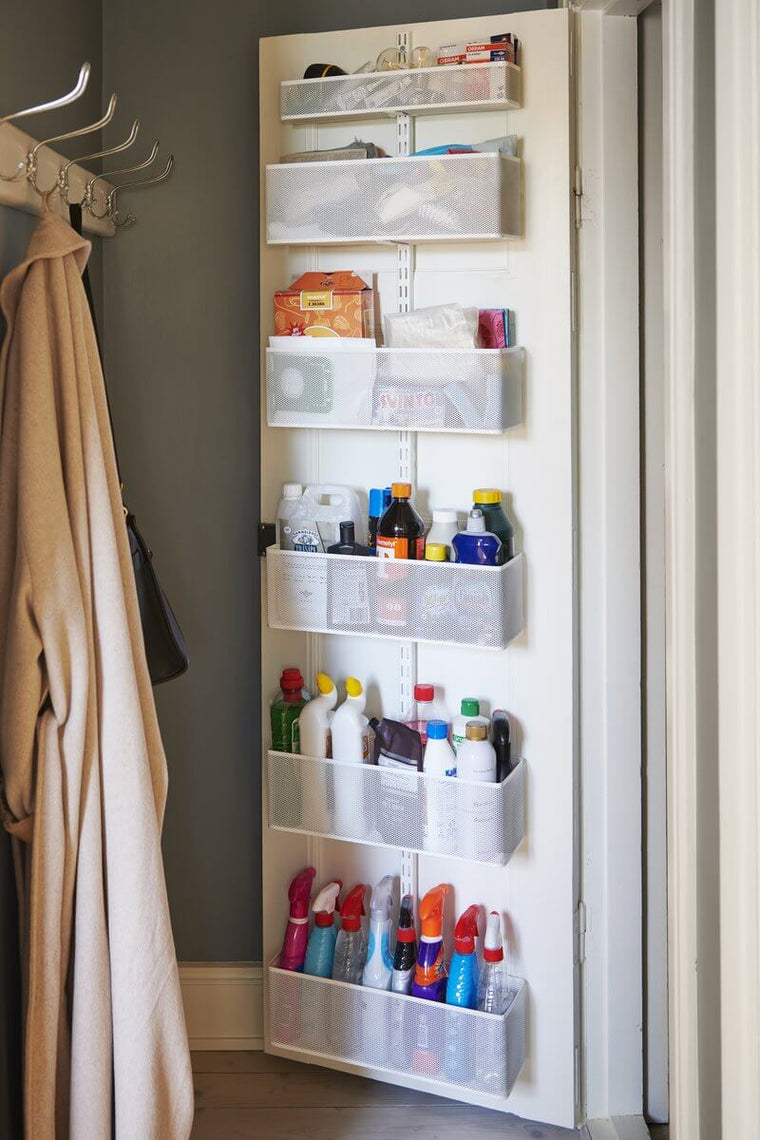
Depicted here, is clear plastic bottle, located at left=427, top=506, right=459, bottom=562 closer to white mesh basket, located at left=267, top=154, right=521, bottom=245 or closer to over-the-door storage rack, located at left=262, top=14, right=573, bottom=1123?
over-the-door storage rack, located at left=262, top=14, right=573, bottom=1123

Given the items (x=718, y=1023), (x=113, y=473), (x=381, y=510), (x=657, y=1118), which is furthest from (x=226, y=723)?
(x=718, y=1023)

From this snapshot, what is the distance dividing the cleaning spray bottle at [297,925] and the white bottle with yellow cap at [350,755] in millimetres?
184

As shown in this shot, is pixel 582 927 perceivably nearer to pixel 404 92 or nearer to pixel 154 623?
pixel 154 623

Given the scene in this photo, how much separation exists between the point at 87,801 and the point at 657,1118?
1288 mm

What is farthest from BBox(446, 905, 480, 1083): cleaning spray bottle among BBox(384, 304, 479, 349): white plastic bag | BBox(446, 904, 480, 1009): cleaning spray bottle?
BBox(384, 304, 479, 349): white plastic bag

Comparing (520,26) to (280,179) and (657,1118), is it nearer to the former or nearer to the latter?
(280,179)

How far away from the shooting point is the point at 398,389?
79.2 inches

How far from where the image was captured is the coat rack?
64.2 inches

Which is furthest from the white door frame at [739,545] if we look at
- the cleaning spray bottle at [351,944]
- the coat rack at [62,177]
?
the cleaning spray bottle at [351,944]

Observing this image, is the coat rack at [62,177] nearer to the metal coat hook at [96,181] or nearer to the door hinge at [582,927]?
the metal coat hook at [96,181]

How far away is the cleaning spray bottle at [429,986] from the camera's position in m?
2.13

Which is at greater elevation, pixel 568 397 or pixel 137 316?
pixel 137 316

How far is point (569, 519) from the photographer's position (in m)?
2.04

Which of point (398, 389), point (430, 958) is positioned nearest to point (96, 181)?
point (398, 389)
